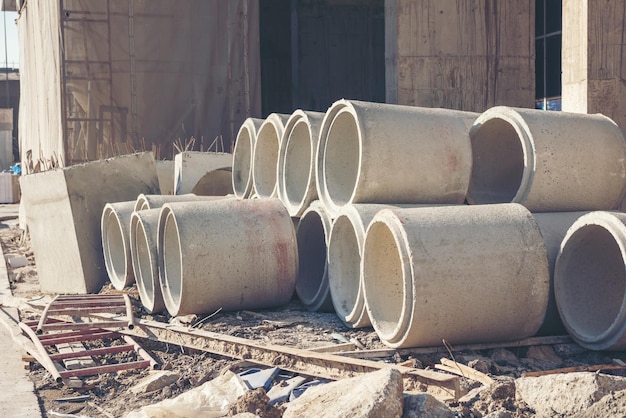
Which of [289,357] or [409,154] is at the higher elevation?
[409,154]

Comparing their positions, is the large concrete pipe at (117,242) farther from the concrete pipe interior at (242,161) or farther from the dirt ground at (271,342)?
the dirt ground at (271,342)

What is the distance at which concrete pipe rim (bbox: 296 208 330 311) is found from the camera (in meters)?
7.71

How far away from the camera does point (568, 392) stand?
417 centimetres

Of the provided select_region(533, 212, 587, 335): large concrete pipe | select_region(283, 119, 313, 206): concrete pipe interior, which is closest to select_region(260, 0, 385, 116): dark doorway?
select_region(283, 119, 313, 206): concrete pipe interior

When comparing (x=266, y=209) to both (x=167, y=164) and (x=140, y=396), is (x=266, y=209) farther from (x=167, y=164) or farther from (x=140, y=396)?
(x=167, y=164)

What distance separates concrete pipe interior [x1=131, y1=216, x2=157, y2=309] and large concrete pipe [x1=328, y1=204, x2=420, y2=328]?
1.92m

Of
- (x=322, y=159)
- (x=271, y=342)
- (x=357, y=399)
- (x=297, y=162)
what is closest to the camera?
(x=357, y=399)

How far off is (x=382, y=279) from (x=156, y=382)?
1775 millimetres

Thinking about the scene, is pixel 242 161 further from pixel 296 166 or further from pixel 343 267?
pixel 343 267

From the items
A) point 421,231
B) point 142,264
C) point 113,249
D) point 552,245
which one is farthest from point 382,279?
point 113,249

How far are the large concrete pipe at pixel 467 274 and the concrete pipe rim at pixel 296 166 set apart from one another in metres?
2.36

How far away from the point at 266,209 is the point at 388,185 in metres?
1.28

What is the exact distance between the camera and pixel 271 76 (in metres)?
17.5

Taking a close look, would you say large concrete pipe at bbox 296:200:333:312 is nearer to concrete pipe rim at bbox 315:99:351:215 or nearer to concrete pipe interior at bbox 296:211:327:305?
concrete pipe interior at bbox 296:211:327:305
